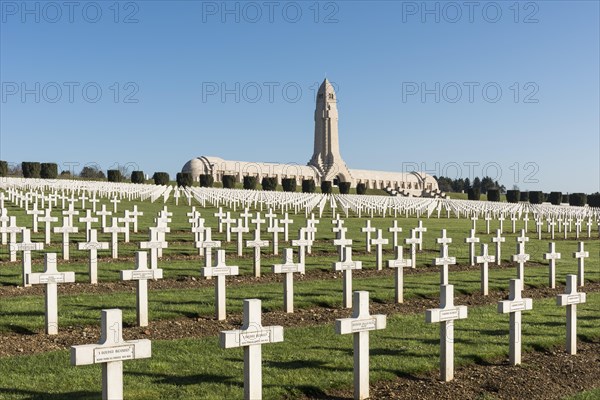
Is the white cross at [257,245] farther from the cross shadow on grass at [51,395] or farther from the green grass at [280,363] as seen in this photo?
the cross shadow on grass at [51,395]

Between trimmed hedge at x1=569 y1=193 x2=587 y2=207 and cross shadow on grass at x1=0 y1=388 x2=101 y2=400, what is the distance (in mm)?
70068

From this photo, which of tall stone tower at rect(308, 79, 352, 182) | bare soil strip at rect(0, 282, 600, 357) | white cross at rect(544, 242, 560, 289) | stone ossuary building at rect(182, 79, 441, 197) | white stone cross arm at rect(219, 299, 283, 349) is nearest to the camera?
white stone cross arm at rect(219, 299, 283, 349)

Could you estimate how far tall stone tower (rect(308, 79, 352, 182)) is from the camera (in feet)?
330

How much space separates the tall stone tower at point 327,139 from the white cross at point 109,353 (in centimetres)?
9504

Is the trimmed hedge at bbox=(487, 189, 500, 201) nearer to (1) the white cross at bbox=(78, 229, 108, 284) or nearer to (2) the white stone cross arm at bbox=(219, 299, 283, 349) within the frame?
(1) the white cross at bbox=(78, 229, 108, 284)

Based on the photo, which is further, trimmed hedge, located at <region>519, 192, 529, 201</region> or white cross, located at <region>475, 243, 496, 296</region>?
trimmed hedge, located at <region>519, 192, 529, 201</region>

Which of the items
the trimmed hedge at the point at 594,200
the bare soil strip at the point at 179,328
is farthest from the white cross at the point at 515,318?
the trimmed hedge at the point at 594,200

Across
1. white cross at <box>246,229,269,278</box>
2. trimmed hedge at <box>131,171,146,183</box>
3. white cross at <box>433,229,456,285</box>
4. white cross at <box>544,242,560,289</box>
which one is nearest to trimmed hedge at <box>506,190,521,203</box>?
trimmed hedge at <box>131,171,146,183</box>

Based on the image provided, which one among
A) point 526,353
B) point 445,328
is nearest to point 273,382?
point 445,328

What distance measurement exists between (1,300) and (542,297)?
30.3ft

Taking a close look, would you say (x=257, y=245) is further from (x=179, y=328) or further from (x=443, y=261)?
(x=179, y=328)

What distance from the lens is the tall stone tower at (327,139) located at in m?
101

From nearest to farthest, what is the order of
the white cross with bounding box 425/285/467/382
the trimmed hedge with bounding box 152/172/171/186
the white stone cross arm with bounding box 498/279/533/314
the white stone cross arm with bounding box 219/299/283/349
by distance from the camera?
the white stone cross arm with bounding box 219/299/283/349
the white cross with bounding box 425/285/467/382
the white stone cross arm with bounding box 498/279/533/314
the trimmed hedge with bounding box 152/172/171/186

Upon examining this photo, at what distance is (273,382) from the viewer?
6.52m
